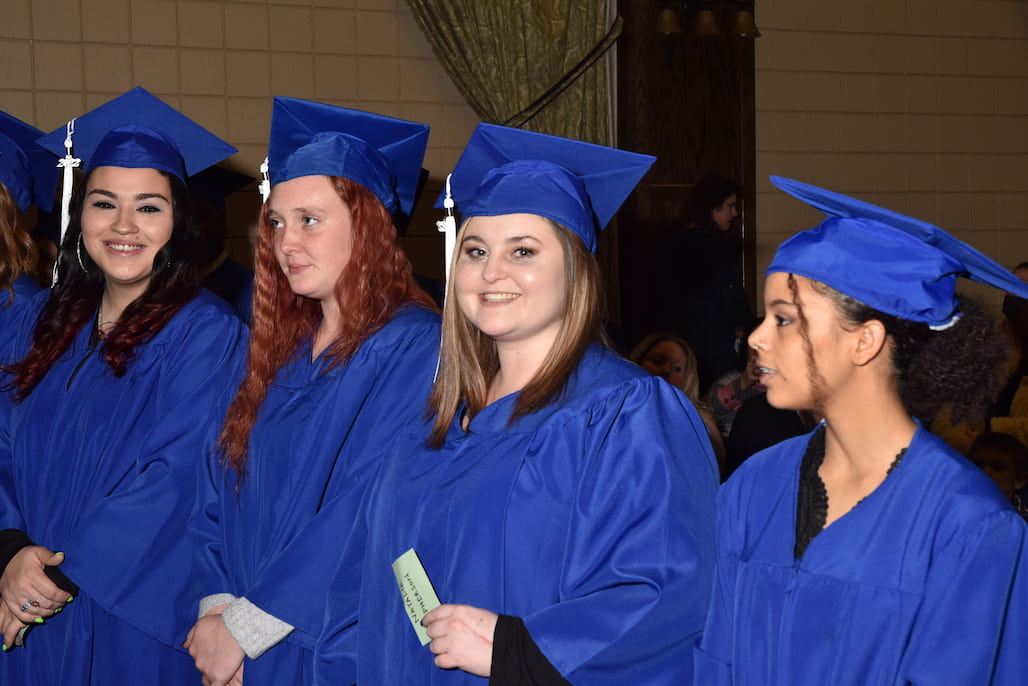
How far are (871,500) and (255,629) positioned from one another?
1191 millimetres

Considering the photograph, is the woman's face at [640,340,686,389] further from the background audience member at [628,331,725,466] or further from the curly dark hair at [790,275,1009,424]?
the curly dark hair at [790,275,1009,424]

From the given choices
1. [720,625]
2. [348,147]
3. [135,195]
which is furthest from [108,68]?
[720,625]

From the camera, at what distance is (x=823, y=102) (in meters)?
6.82

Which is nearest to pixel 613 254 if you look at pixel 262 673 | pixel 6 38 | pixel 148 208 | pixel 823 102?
pixel 823 102

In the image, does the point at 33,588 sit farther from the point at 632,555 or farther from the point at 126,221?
the point at 632,555

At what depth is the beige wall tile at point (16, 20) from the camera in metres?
5.36

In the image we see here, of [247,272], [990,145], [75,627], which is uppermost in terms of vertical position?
[990,145]

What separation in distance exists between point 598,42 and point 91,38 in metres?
2.74

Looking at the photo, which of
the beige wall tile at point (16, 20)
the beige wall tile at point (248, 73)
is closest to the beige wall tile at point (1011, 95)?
the beige wall tile at point (248, 73)

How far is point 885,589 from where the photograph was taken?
1412 mm

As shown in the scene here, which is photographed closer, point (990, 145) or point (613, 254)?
point (613, 254)

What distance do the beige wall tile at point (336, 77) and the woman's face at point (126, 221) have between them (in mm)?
3472

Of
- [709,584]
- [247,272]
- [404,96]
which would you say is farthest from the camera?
[404,96]

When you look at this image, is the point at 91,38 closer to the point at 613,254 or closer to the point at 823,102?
the point at 613,254
